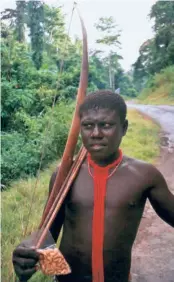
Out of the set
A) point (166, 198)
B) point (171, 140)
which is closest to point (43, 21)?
point (171, 140)

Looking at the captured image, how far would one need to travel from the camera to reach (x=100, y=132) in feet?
4.91

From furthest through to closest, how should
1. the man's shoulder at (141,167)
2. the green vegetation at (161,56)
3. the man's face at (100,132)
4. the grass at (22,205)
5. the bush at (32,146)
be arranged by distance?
the green vegetation at (161,56), the bush at (32,146), the grass at (22,205), the man's shoulder at (141,167), the man's face at (100,132)

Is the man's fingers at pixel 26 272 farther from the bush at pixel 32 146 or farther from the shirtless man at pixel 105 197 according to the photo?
the bush at pixel 32 146

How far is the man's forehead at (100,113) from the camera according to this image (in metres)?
1.53

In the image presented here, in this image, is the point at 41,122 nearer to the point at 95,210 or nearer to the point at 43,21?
the point at 95,210

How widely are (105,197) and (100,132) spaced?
0.25 metres

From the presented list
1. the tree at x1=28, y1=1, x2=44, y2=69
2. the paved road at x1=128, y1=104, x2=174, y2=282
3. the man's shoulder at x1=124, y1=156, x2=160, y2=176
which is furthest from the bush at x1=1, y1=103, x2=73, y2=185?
the tree at x1=28, y1=1, x2=44, y2=69

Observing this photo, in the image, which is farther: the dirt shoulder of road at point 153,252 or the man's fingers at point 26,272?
the dirt shoulder of road at point 153,252

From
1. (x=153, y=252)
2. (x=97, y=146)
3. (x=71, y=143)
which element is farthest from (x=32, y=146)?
(x=97, y=146)

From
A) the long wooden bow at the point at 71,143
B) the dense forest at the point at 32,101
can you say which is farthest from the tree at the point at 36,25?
the long wooden bow at the point at 71,143

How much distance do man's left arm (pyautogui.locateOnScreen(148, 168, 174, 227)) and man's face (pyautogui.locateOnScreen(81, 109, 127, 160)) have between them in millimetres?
223

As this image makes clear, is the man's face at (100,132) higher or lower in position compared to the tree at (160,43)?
lower

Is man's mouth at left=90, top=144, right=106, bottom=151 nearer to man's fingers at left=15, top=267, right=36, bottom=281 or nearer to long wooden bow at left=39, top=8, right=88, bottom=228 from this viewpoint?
long wooden bow at left=39, top=8, right=88, bottom=228

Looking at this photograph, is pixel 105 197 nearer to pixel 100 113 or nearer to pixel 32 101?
pixel 100 113
